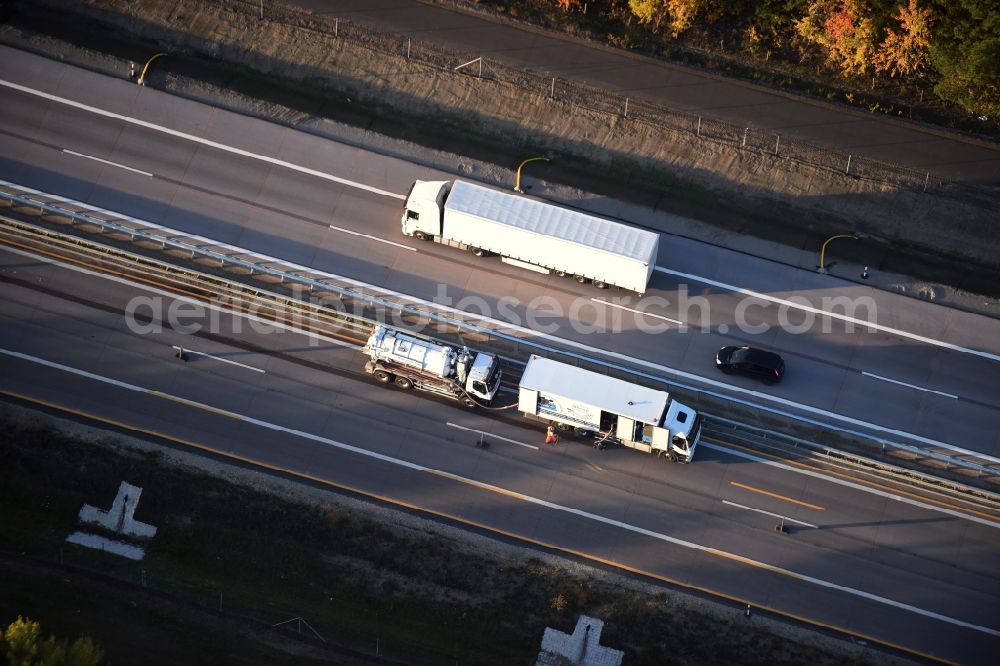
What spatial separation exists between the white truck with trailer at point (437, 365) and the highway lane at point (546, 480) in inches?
58.4

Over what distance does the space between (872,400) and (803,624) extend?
12.5 m

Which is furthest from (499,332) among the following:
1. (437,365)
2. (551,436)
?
(551,436)

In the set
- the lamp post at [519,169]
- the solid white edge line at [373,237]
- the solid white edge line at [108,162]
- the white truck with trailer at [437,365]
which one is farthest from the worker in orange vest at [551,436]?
the solid white edge line at [108,162]

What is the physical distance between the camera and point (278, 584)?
2106 inches

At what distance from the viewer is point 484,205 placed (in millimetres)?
60375

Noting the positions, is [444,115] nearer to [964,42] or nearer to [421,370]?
[421,370]

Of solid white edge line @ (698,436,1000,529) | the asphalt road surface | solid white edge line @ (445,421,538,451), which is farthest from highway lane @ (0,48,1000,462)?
the asphalt road surface

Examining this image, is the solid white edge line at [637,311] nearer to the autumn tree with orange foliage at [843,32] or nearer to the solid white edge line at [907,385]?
the solid white edge line at [907,385]

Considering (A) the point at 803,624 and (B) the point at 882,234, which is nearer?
(A) the point at 803,624

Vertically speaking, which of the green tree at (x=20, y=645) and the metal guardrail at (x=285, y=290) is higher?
the metal guardrail at (x=285, y=290)

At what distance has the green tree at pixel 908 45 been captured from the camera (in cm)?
6406

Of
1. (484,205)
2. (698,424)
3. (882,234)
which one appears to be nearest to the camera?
(698,424)

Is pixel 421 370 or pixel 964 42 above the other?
pixel 964 42

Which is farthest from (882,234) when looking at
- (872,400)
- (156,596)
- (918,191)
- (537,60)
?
(156,596)
